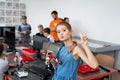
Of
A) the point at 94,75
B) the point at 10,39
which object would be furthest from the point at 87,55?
the point at 10,39

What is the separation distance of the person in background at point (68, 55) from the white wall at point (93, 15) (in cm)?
285

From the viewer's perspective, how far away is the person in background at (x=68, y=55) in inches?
63.8

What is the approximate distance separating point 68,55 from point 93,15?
11.1 feet

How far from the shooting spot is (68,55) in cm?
173

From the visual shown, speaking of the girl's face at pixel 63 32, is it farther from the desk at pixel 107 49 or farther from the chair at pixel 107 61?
the desk at pixel 107 49

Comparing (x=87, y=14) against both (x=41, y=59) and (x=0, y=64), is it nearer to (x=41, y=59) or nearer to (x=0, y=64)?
(x=41, y=59)

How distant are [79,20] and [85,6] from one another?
42 cm

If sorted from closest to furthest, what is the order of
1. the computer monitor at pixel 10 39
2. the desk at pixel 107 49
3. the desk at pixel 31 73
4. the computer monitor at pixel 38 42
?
the desk at pixel 31 73, the computer monitor at pixel 38 42, the computer monitor at pixel 10 39, the desk at pixel 107 49

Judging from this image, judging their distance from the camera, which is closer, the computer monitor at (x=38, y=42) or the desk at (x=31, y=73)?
the desk at (x=31, y=73)

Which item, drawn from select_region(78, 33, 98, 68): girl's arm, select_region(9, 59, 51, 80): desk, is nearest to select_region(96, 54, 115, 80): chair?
select_region(9, 59, 51, 80): desk

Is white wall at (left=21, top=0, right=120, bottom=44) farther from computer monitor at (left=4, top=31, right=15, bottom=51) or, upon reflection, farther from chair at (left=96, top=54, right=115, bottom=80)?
computer monitor at (left=4, top=31, right=15, bottom=51)

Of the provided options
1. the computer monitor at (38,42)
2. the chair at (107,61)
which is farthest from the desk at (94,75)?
the computer monitor at (38,42)

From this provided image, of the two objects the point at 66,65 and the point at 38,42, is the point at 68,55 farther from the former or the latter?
the point at 38,42

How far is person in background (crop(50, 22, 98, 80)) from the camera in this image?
1.62m
